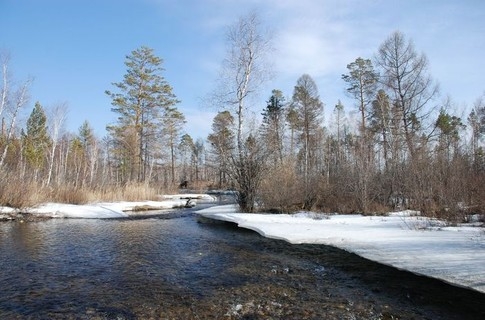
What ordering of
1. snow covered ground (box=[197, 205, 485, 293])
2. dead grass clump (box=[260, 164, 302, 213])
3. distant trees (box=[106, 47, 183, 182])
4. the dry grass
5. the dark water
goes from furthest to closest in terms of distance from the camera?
distant trees (box=[106, 47, 183, 182]) → dead grass clump (box=[260, 164, 302, 213]) → the dry grass → snow covered ground (box=[197, 205, 485, 293]) → the dark water

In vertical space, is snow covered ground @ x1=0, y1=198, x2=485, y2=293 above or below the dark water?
above

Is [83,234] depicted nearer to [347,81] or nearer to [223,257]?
[223,257]

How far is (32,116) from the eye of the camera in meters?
43.0

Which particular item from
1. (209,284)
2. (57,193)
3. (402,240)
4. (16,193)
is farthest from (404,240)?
(57,193)

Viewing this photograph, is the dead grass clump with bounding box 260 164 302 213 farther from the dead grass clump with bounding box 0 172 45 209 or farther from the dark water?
the dead grass clump with bounding box 0 172 45 209

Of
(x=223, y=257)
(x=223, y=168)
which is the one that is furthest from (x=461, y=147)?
(x=223, y=257)

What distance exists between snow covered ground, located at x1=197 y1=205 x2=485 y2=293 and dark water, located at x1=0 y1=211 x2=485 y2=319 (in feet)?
0.72

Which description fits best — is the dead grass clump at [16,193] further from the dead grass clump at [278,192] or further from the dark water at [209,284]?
the dead grass clump at [278,192]

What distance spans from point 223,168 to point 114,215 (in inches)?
219

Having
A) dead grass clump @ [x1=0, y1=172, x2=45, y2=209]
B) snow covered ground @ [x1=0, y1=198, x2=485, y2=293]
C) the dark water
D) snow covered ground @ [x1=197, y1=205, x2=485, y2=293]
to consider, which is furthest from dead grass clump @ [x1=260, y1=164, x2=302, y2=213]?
dead grass clump @ [x1=0, y1=172, x2=45, y2=209]

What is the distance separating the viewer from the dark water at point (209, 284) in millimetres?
3986

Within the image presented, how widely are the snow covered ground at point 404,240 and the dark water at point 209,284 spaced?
0.22 m

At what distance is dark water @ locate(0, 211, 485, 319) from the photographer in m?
3.99

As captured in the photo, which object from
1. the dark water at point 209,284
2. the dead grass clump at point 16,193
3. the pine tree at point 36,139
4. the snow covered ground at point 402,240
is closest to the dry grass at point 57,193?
the dead grass clump at point 16,193
